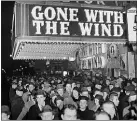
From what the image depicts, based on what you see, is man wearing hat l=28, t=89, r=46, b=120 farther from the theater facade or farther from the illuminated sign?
the illuminated sign

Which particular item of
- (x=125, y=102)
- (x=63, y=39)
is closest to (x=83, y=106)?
(x=125, y=102)

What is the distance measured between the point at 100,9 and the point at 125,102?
4290mm

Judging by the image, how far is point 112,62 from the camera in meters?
24.1

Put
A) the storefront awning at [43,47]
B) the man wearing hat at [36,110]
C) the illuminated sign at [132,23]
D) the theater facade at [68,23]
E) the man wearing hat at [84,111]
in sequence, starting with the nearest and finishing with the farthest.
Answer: the man wearing hat at [84,111] < the man wearing hat at [36,110] < the theater facade at [68,23] < the illuminated sign at [132,23] < the storefront awning at [43,47]

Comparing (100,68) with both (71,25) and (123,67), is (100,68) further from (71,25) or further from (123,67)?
(71,25)

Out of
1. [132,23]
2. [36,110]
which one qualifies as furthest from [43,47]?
[36,110]

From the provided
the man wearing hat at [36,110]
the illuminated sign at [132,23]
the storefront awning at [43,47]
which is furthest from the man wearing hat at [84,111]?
the illuminated sign at [132,23]

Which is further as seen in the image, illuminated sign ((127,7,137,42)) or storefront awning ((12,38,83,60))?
storefront awning ((12,38,83,60))

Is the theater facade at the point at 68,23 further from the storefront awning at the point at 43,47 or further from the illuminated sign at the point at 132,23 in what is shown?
the illuminated sign at the point at 132,23

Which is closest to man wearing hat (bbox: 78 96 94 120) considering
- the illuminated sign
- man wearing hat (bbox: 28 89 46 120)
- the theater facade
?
man wearing hat (bbox: 28 89 46 120)

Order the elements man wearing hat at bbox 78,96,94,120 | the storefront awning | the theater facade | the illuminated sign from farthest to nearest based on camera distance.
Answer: the storefront awning, the illuminated sign, the theater facade, man wearing hat at bbox 78,96,94,120

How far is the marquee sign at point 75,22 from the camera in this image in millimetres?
9836

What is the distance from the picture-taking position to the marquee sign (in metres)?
9.84

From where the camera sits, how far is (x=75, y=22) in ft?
33.8
